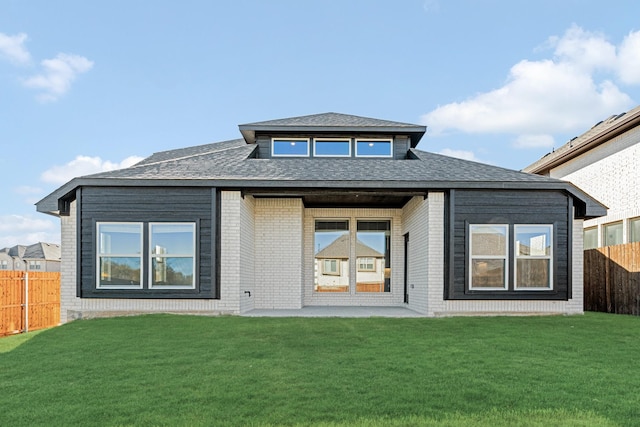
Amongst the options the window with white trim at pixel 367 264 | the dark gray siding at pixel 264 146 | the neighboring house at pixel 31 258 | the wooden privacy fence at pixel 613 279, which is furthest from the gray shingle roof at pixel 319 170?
the neighboring house at pixel 31 258

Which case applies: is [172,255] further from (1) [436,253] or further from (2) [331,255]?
(1) [436,253]

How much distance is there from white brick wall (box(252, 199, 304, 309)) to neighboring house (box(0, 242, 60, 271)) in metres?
41.9

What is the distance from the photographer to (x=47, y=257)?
162ft

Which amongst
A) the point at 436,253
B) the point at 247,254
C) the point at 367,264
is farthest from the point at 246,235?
the point at 436,253

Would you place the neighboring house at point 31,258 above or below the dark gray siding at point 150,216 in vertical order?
below

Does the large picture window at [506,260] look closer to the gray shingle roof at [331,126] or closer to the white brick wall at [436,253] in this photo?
the white brick wall at [436,253]

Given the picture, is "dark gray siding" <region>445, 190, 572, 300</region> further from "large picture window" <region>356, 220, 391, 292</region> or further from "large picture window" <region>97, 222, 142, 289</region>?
"large picture window" <region>97, 222, 142, 289</region>

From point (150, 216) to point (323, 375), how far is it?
6779 mm

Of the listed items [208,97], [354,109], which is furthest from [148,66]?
[354,109]

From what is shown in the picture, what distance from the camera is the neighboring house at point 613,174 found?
1425 centimetres

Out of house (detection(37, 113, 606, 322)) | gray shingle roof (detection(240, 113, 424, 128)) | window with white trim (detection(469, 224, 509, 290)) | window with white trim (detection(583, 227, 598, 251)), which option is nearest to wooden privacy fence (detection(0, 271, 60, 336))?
house (detection(37, 113, 606, 322))

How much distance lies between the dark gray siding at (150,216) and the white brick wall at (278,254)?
2.22 m

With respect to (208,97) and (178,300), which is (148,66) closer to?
(208,97)

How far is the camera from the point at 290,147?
46.2 ft
